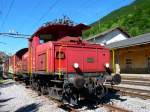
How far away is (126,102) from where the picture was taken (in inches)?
488

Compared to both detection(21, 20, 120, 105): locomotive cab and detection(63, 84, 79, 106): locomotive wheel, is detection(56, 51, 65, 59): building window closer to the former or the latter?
detection(21, 20, 120, 105): locomotive cab

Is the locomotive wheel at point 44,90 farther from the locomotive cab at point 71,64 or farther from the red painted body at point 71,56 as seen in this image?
the red painted body at point 71,56

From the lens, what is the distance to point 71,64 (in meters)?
12.1

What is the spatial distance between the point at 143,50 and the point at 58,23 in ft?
72.3

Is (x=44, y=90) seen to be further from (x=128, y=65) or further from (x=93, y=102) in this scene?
(x=128, y=65)

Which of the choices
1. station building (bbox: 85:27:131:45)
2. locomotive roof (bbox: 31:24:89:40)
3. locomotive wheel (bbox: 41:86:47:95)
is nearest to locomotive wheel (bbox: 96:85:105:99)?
locomotive roof (bbox: 31:24:89:40)

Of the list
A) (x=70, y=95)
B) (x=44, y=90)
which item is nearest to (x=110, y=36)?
(x=44, y=90)

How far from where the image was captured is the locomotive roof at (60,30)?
13164 mm

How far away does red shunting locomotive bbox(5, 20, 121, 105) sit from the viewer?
11688 mm

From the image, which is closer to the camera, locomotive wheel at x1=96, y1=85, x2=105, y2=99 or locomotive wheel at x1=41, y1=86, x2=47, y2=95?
locomotive wheel at x1=96, y1=85, x2=105, y2=99

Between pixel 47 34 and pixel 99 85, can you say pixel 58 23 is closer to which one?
pixel 47 34

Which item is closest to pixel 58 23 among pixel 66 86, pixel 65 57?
pixel 65 57

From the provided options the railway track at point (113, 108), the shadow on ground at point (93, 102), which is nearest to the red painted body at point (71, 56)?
the shadow on ground at point (93, 102)

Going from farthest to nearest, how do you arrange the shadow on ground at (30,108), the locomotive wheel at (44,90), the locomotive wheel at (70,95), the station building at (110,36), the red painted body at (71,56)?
the station building at (110,36) → the locomotive wheel at (44,90) → the shadow on ground at (30,108) → the red painted body at (71,56) → the locomotive wheel at (70,95)
